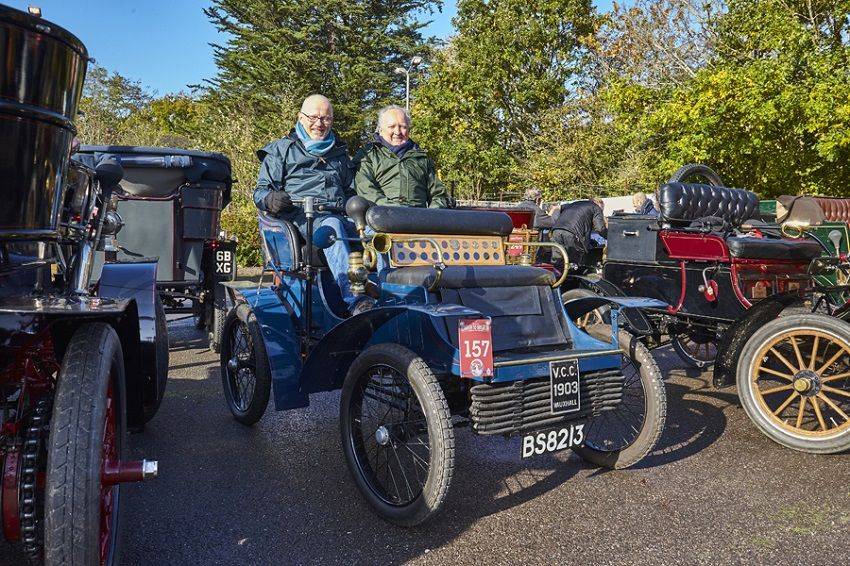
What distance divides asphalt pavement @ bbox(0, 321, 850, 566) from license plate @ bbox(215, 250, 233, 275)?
10.5 ft

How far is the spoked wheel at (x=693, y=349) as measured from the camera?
5539 millimetres

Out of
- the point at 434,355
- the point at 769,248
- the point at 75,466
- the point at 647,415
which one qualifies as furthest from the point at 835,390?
the point at 75,466

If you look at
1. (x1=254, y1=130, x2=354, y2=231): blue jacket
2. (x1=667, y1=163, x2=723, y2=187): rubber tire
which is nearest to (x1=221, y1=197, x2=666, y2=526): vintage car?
(x1=254, y1=130, x2=354, y2=231): blue jacket

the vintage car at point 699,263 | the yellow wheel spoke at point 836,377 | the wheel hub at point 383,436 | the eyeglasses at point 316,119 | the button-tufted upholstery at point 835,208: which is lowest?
the wheel hub at point 383,436

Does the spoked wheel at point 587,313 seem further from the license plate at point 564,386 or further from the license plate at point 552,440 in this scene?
the license plate at point 552,440

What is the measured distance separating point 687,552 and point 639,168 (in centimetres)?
1934

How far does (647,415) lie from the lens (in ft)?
11.6

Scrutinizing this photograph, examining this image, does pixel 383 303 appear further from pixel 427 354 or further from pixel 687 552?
pixel 687 552

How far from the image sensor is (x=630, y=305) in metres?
3.60

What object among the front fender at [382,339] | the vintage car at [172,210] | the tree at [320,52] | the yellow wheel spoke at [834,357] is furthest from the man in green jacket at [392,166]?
the tree at [320,52]

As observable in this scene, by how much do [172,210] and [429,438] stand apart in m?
5.32

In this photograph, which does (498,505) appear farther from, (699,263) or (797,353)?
(699,263)

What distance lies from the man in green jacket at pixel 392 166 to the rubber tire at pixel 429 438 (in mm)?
1863

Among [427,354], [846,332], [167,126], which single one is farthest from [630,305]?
[167,126]
